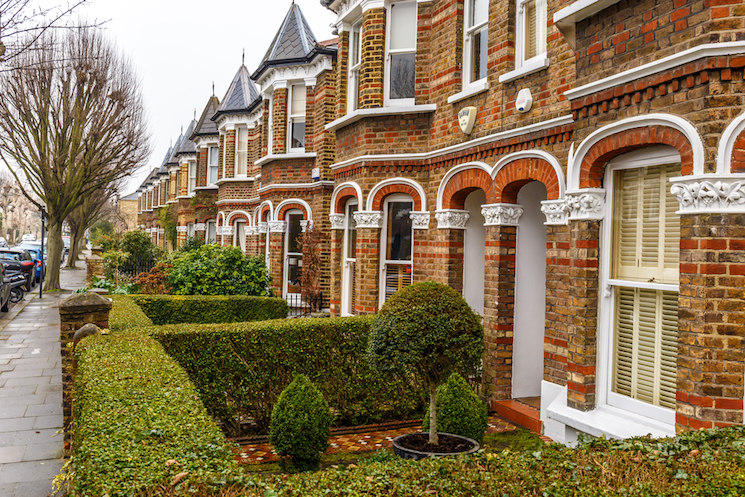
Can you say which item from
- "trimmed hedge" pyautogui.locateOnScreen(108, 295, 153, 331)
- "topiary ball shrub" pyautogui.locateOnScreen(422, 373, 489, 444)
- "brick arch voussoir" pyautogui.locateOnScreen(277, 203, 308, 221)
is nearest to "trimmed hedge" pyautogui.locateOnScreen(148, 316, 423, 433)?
"trimmed hedge" pyautogui.locateOnScreen(108, 295, 153, 331)

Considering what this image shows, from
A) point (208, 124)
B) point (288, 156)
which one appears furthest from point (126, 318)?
point (208, 124)

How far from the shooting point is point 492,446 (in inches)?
267

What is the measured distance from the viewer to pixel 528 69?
738 cm

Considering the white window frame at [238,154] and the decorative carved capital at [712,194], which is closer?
the decorative carved capital at [712,194]

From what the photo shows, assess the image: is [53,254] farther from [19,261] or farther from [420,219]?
[420,219]

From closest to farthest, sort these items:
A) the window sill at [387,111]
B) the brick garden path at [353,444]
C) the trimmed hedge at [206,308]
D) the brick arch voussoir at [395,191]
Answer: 1. the brick garden path at [353,444]
2. the window sill at [387,111]
3. the brick arch voussoir at [395,191]
4. the trimmed hedge at [206,308]

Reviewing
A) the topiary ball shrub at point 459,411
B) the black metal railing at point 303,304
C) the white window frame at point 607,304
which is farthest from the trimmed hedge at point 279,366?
the black metal railing at point 303,304

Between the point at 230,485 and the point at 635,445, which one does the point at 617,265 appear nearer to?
the point at 635,445

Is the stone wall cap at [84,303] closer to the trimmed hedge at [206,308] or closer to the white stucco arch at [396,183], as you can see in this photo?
the white stucco arch at [396,183]

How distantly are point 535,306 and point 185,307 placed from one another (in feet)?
25.1

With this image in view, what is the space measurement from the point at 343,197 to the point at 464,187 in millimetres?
3423

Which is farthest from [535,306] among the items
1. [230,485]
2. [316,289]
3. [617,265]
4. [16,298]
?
[16,298]

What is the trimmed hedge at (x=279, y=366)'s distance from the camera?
7.18 metres

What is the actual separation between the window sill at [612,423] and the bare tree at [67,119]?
1925 centimetres
